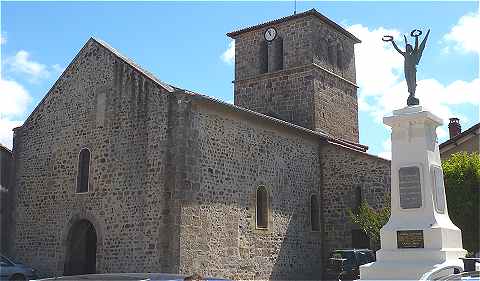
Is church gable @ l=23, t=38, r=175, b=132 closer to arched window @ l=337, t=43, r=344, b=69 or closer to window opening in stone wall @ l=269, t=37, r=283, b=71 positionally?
window opening in stone wall @ l=269, t=37, r=283, b=71

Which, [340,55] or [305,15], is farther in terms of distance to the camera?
[340,55]

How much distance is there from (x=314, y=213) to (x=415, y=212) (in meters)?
10.2

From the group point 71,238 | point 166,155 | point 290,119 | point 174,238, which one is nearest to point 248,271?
point 174,238

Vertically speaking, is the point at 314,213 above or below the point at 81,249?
above

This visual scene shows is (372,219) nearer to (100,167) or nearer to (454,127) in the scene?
(100,167)

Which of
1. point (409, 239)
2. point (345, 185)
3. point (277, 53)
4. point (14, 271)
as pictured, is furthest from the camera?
point (277, 53)

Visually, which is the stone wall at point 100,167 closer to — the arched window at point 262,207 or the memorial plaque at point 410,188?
the arched window at point 262,207

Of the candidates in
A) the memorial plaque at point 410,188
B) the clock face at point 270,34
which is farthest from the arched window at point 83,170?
the clock face at point 270,34

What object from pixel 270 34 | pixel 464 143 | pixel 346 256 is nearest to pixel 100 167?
pixel 346 256

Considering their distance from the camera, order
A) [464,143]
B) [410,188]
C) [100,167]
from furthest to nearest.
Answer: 1. [464,143]
2. [100,167]
3. [410,188]

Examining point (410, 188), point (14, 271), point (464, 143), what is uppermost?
point (464, 143)

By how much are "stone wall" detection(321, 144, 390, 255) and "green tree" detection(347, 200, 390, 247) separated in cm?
87

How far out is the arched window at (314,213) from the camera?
70.2ft

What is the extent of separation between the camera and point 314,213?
21.5 meters
